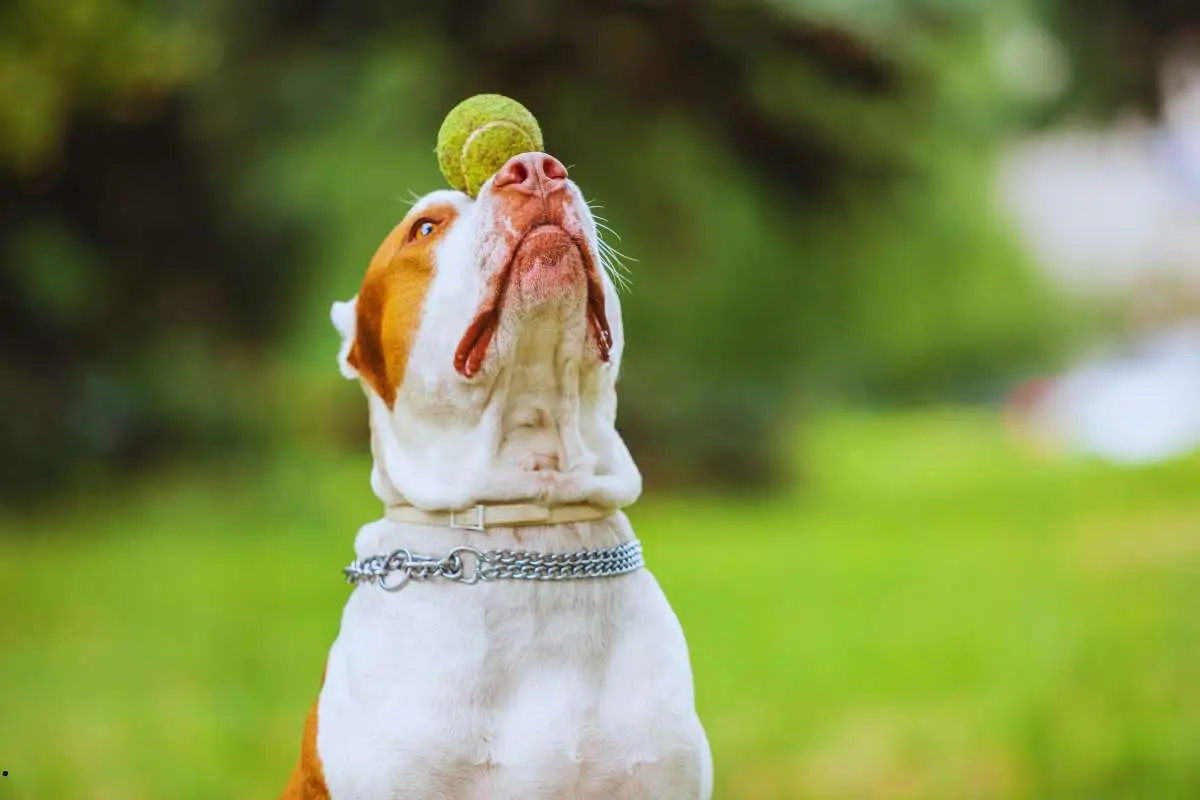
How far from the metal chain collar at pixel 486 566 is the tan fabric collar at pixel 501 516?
5cm

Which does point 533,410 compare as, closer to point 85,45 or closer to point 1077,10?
point 1077,10

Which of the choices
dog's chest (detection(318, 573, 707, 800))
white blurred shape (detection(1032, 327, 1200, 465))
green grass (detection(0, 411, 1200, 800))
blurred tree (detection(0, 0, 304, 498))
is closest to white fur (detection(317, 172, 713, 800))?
dog's chest (detection(318, 573, 707, 800))

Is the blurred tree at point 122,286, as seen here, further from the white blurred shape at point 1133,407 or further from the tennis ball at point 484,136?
the white blurred shape at point 1133,407

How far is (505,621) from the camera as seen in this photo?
2127 mm

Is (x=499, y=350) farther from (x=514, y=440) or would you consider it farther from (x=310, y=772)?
(x=310, y=772)

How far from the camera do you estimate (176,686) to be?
278 inches

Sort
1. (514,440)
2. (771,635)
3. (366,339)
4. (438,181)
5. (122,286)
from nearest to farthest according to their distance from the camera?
(514,440) → (366,339) → (438,181) → (771,635) → (122,286)

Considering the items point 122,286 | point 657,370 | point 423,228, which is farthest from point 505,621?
point 657,370

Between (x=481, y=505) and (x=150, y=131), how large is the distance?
28.5 ft

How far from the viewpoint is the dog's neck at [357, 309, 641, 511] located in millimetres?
2199

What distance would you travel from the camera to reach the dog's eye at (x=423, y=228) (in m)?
2.28

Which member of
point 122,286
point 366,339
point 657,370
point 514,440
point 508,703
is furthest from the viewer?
point 657,370

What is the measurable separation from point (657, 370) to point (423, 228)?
33.9 ft

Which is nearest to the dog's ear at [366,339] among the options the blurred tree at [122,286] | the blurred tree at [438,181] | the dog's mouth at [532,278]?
the dog's mouth at [532,278]
